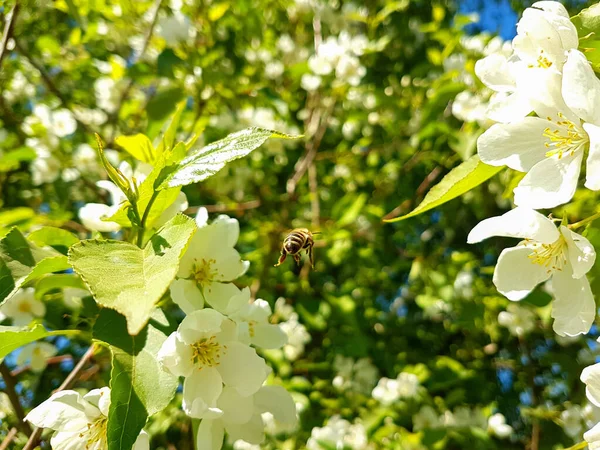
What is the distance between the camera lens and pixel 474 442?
2.52 m

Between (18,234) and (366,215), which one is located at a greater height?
(18,234)

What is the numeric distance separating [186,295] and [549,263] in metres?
0.70

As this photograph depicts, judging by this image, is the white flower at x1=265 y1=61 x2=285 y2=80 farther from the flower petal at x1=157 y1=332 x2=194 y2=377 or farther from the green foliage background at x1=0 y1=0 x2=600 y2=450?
the flower petal at x1=157 y1=332 x2=194 y2=377

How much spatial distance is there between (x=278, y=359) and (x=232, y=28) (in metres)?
1.93

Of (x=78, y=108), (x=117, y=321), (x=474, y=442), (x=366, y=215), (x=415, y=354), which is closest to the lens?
(x=117, y=321)

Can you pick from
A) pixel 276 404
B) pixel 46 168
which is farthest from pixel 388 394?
pixel 46 168

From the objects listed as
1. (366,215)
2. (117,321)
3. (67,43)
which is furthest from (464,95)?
(67,43)

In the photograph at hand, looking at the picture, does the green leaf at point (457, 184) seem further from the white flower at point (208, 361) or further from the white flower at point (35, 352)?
the white flower at point (35, 352)

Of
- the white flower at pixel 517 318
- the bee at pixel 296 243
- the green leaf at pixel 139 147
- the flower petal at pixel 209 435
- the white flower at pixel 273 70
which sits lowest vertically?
the white flower at pixel 517 318

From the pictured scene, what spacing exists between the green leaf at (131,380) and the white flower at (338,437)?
1.31 m

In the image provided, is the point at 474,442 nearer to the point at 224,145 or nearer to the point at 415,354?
the point at 415,354

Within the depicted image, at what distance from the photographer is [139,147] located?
1272 millimetres

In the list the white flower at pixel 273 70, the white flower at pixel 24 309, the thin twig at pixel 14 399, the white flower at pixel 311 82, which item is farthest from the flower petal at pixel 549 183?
the white flower at pixel 273 70

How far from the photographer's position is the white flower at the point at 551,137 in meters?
0.84
